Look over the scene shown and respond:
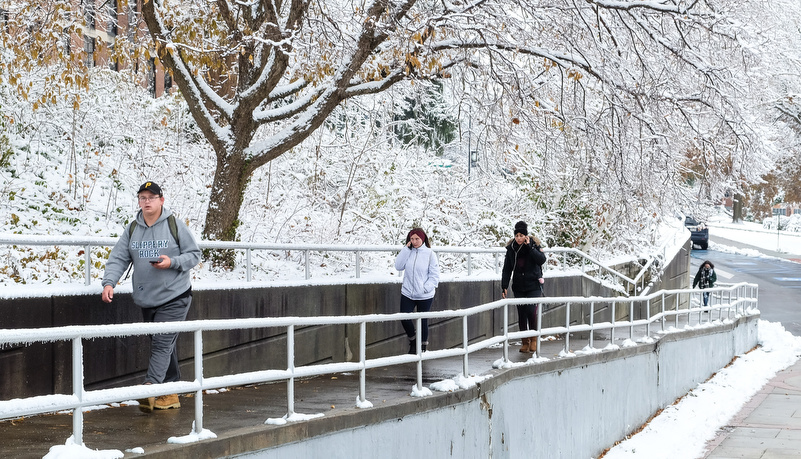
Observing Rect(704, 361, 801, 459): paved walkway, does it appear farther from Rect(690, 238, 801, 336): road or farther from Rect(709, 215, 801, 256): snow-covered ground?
Rect(709, 215, 801, 256): snow-covered ground

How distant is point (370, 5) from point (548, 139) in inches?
111

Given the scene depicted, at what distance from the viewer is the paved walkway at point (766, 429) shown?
12922 millimetres

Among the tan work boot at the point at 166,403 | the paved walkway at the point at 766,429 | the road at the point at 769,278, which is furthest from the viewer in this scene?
the road at the point at 769,278

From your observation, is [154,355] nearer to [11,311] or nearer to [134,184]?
[11,311]

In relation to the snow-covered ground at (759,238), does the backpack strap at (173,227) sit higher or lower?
higher

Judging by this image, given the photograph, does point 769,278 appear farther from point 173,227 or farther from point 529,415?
point 173,227

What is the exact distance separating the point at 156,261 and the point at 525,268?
5.94 m

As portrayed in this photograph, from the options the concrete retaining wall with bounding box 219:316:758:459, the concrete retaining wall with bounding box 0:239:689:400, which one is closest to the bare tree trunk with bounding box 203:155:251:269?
the concrete retaining wall with bounding box 0:239:689:400

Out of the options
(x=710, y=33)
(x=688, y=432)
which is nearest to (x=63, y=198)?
(x=710, y=33)

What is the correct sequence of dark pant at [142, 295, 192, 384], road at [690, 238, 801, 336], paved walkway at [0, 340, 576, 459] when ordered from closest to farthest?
paved walkway at [0, 340, 576, 459]
dark pant at [142, 295, 192, 384]
road at [690, 238, 801, 336]

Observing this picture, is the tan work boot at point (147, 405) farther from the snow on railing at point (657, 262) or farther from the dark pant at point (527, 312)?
the snow on railing at point (657, 262)

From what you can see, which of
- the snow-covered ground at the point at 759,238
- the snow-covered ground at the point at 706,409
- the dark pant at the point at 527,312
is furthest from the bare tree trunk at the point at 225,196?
the snow-covered ground at the point at 759,238

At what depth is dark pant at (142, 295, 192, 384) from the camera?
6.25 metres

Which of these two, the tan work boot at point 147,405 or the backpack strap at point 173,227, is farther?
the backpack strap at point 173,227
